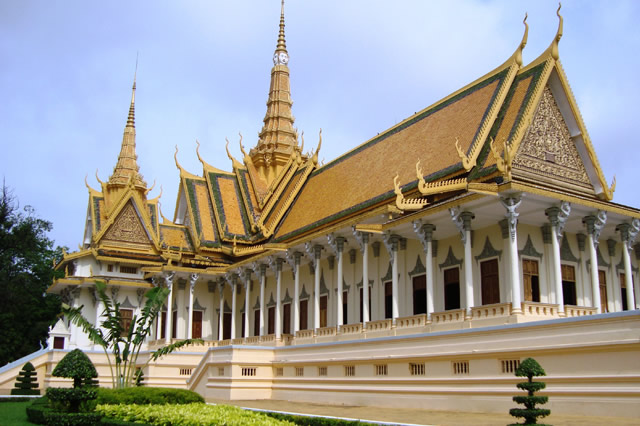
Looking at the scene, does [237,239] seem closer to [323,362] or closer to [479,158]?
[323,362]

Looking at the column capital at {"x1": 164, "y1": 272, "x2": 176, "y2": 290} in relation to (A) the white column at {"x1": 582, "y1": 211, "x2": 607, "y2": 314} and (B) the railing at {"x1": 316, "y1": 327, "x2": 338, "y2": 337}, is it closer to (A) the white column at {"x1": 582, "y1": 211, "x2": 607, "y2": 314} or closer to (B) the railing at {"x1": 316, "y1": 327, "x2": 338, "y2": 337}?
(B) the railing at {"x1": 316, "y1": 327, "x2": 338, "y2": 337}

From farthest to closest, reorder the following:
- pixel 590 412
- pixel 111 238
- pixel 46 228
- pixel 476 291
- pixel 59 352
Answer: pixel 46 228, pixel 111 238, pixel 59 352, pixel 476 291, pixel 590 412

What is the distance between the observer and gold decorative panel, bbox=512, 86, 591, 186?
59.8ft

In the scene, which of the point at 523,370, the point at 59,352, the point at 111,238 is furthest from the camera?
the point at 111,238

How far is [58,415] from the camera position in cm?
1178

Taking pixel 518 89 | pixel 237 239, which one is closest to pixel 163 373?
pixel 237 239

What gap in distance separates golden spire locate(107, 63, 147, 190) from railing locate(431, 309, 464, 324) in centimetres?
2469

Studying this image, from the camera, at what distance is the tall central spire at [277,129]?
3684cm

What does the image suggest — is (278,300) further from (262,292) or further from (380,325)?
(380,325)

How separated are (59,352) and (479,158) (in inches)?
720

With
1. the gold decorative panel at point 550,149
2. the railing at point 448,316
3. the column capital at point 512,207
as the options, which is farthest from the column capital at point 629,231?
the railing at point 448,316

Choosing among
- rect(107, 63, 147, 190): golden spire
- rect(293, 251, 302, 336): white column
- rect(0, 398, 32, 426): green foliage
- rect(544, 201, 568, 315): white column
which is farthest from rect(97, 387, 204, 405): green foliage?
rect(107, 63, 147, 190): golden spire

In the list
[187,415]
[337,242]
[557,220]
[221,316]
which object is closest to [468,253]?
[557,220]

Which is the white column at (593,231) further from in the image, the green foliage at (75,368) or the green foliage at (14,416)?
the green foliage at (14,416)
